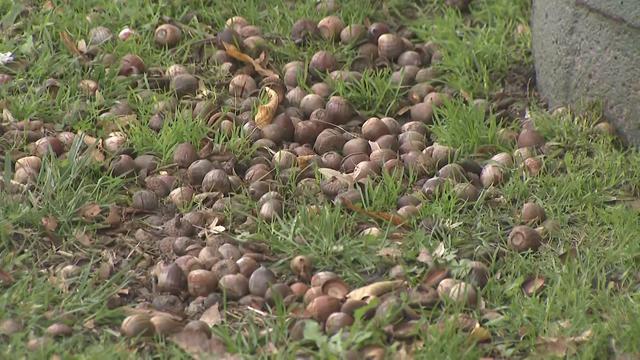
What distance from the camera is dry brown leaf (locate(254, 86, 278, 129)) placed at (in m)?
4.06

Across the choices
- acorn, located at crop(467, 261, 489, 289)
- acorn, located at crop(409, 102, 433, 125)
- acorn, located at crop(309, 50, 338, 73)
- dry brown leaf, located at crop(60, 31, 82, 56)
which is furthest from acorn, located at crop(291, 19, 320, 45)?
acorn, located at crop(467, 261, 489, 289)

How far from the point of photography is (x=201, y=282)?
326 cm

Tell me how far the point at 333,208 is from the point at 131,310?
2.49 ft

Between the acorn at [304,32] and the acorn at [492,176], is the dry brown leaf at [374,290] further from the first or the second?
the acorn at [304,32]

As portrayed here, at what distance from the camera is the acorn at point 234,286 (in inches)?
129

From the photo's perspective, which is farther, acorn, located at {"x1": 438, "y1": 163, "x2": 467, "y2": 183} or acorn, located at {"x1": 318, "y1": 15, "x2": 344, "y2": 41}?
acorn, located at {"x1": 318, "y1": 15, "x2": 344, "y2": 41}

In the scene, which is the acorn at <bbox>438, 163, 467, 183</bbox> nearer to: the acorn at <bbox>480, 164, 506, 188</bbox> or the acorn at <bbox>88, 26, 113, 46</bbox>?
the acorn at <bbox>480, 164, 506, 188</bbox>

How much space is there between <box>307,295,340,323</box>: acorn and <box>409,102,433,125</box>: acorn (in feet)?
3.83

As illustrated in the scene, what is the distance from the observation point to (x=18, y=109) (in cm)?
404

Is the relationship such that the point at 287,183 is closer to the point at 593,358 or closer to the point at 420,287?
the point at 420,287

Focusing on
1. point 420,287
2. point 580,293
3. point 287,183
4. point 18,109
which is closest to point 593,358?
point 580,293

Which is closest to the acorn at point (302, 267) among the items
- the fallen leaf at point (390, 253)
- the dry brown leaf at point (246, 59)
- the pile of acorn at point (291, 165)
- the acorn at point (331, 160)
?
the pile of acorn at point (291, 165)

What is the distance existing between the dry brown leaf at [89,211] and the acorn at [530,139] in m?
1.40

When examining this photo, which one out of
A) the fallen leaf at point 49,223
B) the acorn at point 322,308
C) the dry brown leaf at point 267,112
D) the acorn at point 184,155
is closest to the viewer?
the acorn at point 322,308
